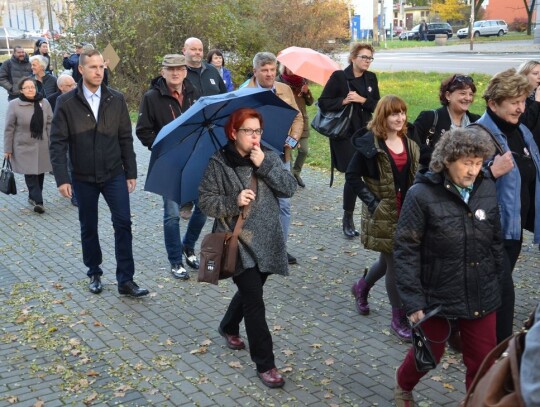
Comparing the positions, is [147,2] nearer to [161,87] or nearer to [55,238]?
[55,238]

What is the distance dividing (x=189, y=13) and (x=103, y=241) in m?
13.4

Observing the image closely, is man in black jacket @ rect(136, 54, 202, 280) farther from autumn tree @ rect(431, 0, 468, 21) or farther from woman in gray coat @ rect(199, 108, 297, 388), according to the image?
autumn tree @ rect(431, 0, 468, 21)

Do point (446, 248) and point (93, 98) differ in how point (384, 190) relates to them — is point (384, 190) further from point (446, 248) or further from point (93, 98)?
point (93, 98)

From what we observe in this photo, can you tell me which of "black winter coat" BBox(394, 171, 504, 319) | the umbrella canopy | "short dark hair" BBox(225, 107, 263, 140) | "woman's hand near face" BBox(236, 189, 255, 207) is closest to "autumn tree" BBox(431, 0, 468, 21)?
the umbrella canopy

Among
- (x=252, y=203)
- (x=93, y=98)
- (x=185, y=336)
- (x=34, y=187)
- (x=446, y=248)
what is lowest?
(x=185, y=336)

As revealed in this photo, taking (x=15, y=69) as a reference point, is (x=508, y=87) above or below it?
above

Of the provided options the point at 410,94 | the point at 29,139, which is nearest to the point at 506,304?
the point at 29,139

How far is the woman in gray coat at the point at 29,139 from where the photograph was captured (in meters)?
11.4

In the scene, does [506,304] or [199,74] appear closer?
[506,304]

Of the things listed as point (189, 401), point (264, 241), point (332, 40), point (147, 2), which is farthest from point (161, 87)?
point (332, 40)

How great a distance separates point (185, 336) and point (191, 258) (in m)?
1.87

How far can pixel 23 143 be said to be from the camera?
37.7ft

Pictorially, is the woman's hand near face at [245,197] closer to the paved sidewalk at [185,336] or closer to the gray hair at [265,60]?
the paved sidewalk at [185,336]

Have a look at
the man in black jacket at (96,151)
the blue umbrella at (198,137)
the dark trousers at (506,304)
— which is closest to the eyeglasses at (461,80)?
the blue umbrella at (198,137)
